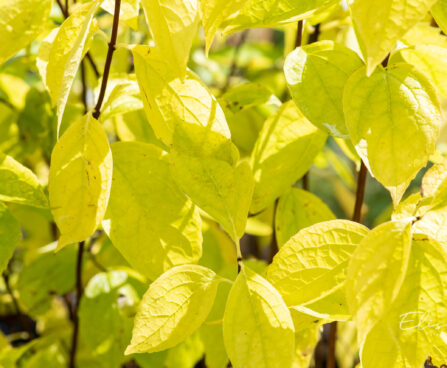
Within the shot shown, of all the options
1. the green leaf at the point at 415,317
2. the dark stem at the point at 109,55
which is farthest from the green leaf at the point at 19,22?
the green leaf at the point at 415,317

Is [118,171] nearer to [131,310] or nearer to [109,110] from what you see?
[109,110]

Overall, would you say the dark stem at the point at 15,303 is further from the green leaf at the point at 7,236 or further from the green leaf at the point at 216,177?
the green leaf at the point at 216,177

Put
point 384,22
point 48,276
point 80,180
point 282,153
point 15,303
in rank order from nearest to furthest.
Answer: point 384,22, point 80,180, point 282,153, point 48,276, point 15,303

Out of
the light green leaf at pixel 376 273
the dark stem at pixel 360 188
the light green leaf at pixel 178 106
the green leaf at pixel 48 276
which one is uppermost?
the light green leaf at pixel 178 106

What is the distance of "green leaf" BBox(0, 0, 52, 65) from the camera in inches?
15.4

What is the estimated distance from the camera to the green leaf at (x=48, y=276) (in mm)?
673

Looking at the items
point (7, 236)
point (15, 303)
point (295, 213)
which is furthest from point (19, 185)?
point (15, 303)

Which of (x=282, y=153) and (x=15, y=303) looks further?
(x=15, y=303)

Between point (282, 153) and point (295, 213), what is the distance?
6cm

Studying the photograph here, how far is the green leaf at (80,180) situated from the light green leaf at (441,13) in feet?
0.75

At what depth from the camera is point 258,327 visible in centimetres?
35

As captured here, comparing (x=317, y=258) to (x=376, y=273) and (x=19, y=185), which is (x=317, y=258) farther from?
(x=19, y=185)

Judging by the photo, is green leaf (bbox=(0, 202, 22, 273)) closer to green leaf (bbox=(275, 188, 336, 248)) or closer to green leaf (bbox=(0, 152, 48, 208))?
green leaf (bbox=(0, 152, 48, 208))

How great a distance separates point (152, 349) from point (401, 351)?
0.15 m
